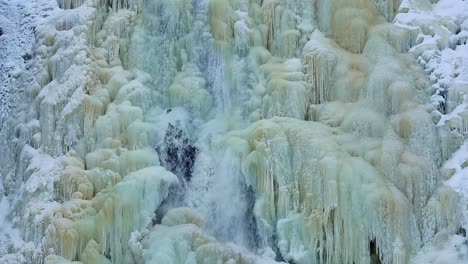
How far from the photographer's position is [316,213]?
8172 millimetres

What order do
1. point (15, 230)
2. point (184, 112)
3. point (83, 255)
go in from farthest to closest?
point (184, 112) → point (15, 230) → point (83, 255)

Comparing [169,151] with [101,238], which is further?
[169,151]

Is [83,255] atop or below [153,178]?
below

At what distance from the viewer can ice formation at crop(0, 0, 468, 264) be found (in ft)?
26.5

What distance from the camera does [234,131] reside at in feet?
29.5

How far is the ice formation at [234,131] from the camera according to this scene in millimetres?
8086

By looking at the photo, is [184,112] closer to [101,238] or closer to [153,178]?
[153,178]

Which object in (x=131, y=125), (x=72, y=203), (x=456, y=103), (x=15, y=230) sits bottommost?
(x=15, y=230)

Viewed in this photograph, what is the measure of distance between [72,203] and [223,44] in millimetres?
2969

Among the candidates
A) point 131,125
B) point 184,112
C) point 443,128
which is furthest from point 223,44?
point 443,128

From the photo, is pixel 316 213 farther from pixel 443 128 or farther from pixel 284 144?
pixel 443 128

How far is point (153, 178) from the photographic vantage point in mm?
8453

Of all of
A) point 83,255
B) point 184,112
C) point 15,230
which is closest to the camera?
point 83,255

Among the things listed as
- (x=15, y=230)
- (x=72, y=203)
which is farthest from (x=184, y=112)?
(x=15, y=230)
